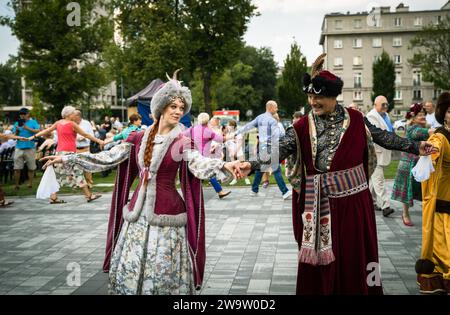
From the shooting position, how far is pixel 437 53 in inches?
1901

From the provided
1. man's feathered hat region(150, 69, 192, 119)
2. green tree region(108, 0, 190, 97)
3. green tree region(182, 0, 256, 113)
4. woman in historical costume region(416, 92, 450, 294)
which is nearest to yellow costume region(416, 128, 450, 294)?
woman in historical costume region(416, 92, 450, 294)

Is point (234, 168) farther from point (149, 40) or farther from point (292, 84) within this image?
point (292, 84)

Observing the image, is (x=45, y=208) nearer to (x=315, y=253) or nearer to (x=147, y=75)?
(x=315, y=253)

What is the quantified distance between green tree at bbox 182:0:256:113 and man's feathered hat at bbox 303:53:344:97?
29.9 meters

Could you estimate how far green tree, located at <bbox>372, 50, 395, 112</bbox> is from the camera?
70562 millimetres

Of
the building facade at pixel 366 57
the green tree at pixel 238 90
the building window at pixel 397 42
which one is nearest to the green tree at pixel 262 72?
the green tree at pixel 238 90

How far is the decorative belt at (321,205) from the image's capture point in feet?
13.5

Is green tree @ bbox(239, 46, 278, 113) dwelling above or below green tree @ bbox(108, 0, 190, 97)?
above

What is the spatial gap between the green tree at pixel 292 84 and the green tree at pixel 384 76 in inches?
396

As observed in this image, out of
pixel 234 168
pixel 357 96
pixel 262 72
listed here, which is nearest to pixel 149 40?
pixel 234 168

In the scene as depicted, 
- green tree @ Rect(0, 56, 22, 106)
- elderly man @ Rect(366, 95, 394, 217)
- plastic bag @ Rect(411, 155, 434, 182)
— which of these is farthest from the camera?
green tree @ Rect(0, 56, 22, 106)

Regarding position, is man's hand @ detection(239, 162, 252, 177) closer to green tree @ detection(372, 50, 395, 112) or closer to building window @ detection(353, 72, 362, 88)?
green tree @ detection(372, 50, 395, 112)
